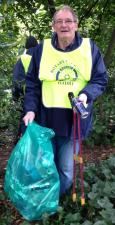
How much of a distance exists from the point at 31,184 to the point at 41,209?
11.0 inches

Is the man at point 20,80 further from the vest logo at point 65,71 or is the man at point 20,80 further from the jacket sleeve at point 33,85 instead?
the vest logo at point 65,71

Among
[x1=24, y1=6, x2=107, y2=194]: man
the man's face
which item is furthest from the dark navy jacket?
the man's face

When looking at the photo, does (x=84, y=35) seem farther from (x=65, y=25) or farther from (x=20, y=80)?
(x=65, y=25)

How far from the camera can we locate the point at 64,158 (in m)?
4.27

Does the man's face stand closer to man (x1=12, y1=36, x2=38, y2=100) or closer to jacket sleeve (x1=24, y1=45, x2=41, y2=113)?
jacket sleeve (x1=24, y1=45, x2=41, y2=113)

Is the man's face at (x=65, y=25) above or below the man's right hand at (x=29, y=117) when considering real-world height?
above

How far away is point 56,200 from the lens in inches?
165

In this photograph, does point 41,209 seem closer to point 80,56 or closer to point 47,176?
point 47,176

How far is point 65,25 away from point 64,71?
1.25 feet

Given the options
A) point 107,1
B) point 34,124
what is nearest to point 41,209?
point 34,124

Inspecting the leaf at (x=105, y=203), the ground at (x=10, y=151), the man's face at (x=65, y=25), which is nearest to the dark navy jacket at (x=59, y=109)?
the man's face at (x=65, y=25)

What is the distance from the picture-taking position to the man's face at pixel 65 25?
391 cm

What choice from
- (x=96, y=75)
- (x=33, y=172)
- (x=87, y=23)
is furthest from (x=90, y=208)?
(x=87, y=23)

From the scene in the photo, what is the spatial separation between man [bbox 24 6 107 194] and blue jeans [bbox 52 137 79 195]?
58 mm
